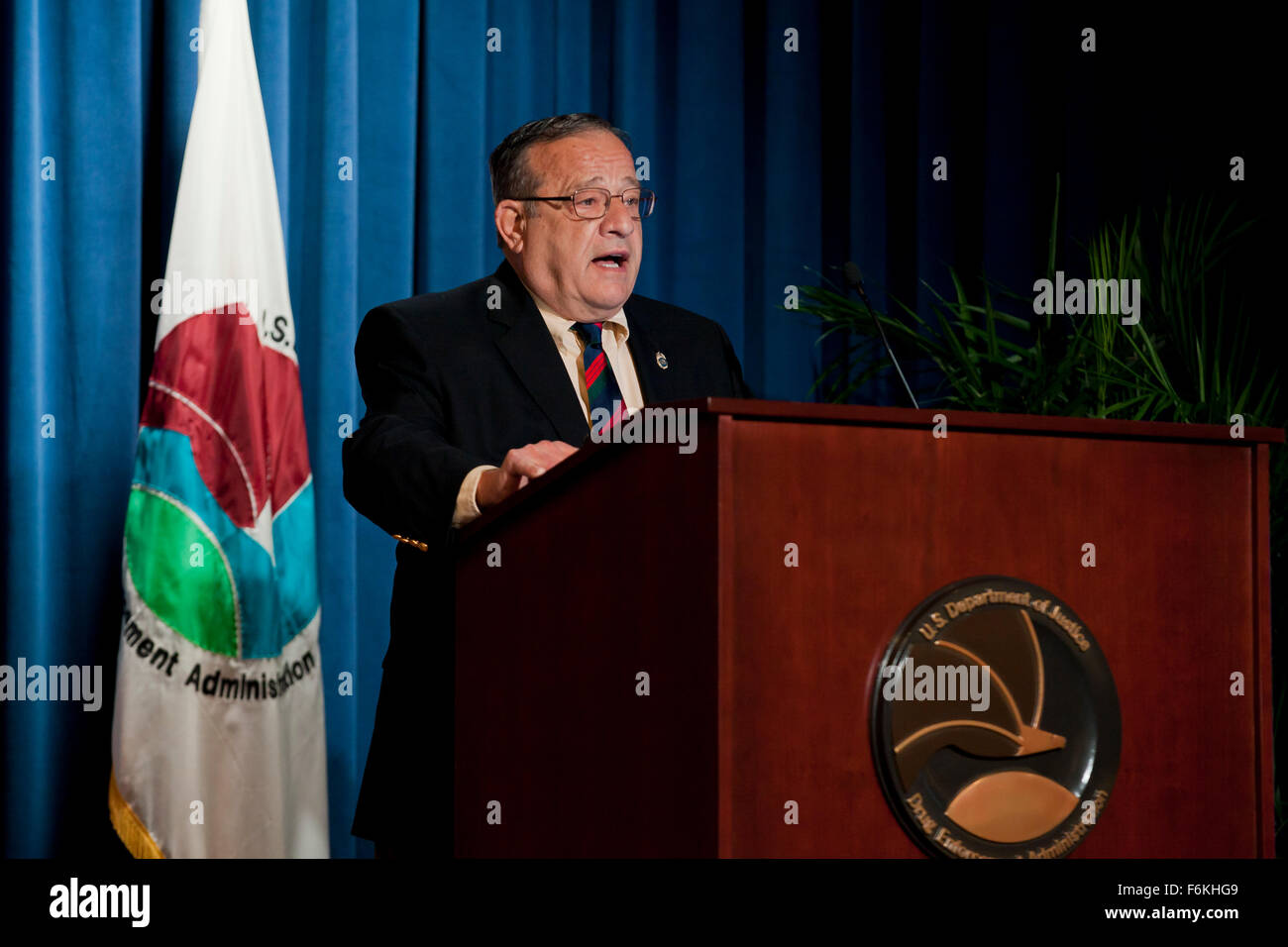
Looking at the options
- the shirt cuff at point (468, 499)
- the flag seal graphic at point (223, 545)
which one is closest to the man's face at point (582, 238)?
the shirt cuff at point (468, 499)

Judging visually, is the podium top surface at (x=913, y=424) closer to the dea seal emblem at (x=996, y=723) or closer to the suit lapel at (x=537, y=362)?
the dea seal emblem at (x=996, y=723)

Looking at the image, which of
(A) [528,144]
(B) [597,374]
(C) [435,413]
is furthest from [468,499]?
(A) [528,144]

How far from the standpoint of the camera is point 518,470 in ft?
4.61

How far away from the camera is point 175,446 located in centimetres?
247

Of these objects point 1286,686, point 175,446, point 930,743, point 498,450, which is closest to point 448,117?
point 175,446

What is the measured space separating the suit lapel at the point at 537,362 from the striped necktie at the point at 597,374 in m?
0.04

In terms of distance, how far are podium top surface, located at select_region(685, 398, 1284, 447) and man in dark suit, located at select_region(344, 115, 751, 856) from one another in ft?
1.82

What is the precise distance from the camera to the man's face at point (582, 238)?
78.2 inches

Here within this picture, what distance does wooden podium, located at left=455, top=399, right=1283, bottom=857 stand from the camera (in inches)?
40.9

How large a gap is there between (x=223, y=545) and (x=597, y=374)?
0.95 meters

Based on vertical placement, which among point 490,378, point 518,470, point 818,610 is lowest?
point 818,610

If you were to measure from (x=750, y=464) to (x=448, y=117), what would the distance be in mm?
2360

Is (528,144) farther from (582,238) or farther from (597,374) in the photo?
(597,374)
